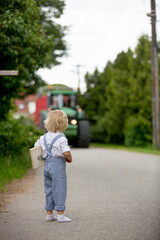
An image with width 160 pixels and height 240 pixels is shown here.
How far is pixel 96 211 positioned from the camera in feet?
19.5

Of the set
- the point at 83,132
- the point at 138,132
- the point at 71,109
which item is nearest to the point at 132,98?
the point at 138,132

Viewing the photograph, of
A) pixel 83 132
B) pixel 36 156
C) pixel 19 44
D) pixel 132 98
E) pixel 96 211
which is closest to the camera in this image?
pixel 36 156

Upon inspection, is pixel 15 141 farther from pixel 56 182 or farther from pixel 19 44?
pixel 56 182

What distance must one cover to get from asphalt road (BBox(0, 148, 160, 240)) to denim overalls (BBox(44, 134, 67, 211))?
25 cm

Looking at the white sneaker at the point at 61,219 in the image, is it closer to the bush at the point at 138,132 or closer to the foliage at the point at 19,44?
the foliage at the point at 19,44

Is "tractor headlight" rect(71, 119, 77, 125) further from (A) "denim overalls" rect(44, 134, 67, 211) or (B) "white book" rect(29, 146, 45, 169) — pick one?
(A) "denim overalls" rect(44, 134, 67, 211)

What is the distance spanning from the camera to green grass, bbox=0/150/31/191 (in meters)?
8.61

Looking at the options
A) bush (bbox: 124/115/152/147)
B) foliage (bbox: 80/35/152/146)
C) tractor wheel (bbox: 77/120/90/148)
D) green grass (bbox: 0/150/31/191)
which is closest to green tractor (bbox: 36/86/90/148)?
tractor wheel (bbox: 77/120/90/148)

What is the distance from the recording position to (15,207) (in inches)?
245

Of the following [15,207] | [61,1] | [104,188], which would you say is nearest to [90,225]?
[15,207]

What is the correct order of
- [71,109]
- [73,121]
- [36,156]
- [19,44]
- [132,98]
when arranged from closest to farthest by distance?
[36,156], [19,44], [73,121], [71,109], [132,98]

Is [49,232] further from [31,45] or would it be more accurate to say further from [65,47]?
[65,47]

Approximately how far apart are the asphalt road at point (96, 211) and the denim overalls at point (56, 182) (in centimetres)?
25

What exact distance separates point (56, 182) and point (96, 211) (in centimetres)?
101
